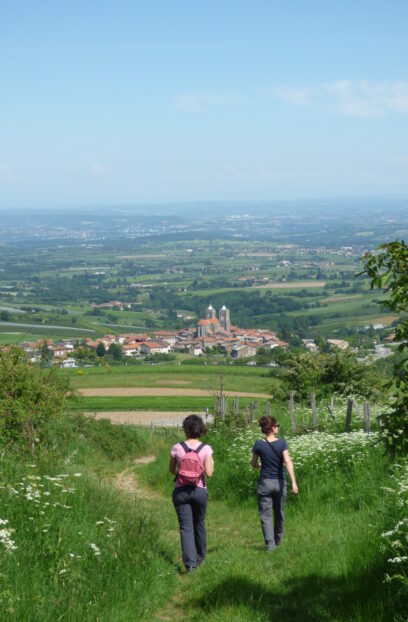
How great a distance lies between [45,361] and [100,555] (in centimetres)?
1206

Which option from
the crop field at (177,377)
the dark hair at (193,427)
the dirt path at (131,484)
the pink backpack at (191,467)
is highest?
the dark hair at (193,427)

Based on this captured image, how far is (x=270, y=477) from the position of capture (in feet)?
24.1

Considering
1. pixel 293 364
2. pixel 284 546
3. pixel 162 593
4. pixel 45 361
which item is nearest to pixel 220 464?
pixel 284 546

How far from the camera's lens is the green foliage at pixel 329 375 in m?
23.1

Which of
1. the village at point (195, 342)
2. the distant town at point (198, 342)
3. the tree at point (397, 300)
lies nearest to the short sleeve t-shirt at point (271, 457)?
the tree at point (397, 300)

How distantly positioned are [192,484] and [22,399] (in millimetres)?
6574

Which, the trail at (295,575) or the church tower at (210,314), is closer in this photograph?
the trail at (295,575)

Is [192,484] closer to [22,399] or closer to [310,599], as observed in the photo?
[310,599]

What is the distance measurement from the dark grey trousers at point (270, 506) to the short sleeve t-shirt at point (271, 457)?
7 cm

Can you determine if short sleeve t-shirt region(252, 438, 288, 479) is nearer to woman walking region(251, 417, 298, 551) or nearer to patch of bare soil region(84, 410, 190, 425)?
woman walking region(251, 417, 298, 551)

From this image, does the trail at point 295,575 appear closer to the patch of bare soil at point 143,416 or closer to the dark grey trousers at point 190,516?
the dark grey trousers at point 190,516

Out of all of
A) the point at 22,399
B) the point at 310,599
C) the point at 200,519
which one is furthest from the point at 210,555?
the point at 22,399

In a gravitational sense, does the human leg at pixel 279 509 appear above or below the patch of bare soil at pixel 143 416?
above

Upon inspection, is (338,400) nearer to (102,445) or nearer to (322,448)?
(102,445)
